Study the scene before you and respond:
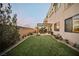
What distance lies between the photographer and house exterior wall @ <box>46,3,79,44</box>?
2.39 meters

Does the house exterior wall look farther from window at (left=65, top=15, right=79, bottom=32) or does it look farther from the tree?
the tree

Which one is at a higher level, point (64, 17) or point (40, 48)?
point (64, 17)

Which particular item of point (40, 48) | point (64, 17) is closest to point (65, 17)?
point (64, 17)

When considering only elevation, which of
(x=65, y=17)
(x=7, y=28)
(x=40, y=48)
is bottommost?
(x=40, y=48)

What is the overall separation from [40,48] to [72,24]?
1.76 ft

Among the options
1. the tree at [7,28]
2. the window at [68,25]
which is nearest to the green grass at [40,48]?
the tree at [7,28]

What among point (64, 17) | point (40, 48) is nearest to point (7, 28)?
point (40, 48)

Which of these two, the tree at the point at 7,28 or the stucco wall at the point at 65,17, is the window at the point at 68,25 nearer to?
the stucco wall at the point at 65,17

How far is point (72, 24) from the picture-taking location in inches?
95.3

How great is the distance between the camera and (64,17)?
2.46 metres

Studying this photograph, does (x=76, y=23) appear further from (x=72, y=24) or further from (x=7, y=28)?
(x=7, y=28)

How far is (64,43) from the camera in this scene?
8.02ft

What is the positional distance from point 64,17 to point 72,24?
0.47 feet

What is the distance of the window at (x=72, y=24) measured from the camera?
2.39 m
